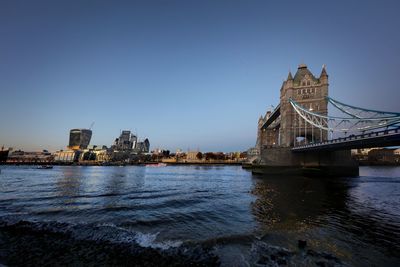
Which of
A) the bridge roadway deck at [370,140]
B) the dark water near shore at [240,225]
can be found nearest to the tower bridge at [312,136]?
the bridge roadway deck at [370,140]

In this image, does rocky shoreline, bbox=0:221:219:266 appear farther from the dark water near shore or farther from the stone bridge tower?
the stone bridge tower

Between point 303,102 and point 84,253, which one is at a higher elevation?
point 303,102

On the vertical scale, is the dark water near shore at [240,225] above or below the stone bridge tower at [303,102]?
below

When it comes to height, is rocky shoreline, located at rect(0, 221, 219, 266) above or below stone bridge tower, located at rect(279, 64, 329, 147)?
below

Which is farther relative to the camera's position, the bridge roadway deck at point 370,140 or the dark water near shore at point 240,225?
the bridge roadway deck at point 370,140

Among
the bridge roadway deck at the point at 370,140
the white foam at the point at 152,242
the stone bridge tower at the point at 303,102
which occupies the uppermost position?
the stone bridge tower at the point at 303,102

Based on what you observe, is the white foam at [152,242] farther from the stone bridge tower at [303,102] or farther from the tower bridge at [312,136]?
the stone bridge tower at [303,102]

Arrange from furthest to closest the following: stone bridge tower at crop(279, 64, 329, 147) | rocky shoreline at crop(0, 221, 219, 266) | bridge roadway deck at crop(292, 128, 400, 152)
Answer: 1. stone bridge tower at crop(279, 64, 329, 147)
2. bridge roadway deck at crop(292, 128, 400, 152)
3. rocky shoreline at crop(0, 221, 219, 266)

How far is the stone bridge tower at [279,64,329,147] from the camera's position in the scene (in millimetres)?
59531

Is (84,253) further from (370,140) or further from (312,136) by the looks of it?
(312,136)

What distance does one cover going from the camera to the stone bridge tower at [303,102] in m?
59.5

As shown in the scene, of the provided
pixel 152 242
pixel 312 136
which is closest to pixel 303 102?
pixel 312 136

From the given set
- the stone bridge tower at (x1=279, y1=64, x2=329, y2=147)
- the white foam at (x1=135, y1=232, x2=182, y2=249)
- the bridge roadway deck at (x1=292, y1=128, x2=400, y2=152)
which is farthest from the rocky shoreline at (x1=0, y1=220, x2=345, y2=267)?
the stone bridge tower at (x1=279, y1=64, x2=329, y2=147)

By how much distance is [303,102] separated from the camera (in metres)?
62.8
